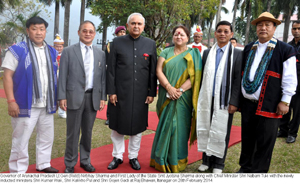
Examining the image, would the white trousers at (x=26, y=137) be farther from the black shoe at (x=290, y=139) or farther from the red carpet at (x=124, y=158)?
the black shoe at (x=290, y=139)

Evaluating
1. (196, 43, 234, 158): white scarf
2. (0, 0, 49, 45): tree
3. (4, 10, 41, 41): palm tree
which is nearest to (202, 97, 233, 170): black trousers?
(196, 43, 234, 158): white scarf

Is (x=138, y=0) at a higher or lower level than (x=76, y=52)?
higher

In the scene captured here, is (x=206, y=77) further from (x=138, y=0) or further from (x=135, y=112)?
(x=138, y=0)

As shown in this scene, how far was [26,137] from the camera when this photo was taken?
2838 millimetres

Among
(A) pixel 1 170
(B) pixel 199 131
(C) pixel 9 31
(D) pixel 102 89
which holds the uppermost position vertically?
(C) pixel 9 31

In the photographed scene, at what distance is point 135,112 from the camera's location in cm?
325

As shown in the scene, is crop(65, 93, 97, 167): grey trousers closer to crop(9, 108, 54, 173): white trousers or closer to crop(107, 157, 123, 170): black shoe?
crop(9, 108, 54, 173): white trousers

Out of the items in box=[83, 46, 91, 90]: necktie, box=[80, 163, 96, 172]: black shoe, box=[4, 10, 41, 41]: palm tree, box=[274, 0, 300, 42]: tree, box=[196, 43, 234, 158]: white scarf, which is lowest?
box=[80, 163, 96, 172]: black shoe

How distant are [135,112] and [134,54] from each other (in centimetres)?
75

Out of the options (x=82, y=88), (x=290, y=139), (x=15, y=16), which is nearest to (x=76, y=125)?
(x=82, y=88)

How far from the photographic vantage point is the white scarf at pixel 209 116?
Result: 312 centimetres

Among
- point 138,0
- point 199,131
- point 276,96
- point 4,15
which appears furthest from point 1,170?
point 4,15

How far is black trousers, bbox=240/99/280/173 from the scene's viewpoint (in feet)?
9.45

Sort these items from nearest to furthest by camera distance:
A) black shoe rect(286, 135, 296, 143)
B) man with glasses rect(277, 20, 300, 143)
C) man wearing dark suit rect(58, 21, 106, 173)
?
man wearing dark suit rect(58, 21, 106, 173)
man with glasses rect(277, 20, 300, 143)
black shoe rect(286, 135, 296, 143)
